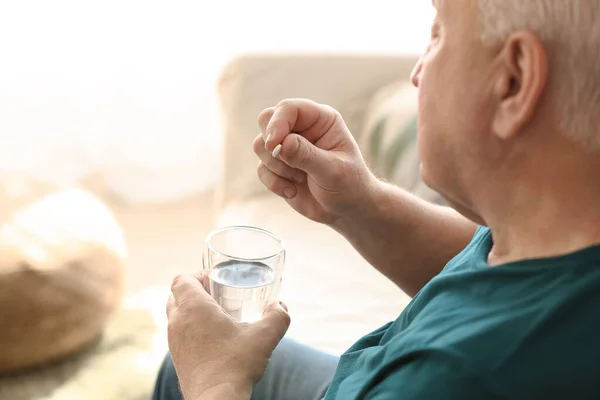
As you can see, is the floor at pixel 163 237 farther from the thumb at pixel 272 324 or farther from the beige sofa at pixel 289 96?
the thumb at pixel 272 324

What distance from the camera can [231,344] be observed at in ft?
2.92

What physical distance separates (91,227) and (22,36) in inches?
30.2

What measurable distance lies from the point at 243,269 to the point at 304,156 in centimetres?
18

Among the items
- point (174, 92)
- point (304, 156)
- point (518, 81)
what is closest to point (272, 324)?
point (304, 156)

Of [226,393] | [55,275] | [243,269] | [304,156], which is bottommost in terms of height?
[55,275]

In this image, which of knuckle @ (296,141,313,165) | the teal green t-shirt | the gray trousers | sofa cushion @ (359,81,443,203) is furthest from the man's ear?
sofa cushion @ (359,81,443,203)

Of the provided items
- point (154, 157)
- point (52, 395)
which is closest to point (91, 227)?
point (52, 395)

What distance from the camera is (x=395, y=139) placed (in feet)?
5.41

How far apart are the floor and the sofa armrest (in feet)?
1.68

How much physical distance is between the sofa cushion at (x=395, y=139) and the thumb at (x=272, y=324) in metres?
0.68

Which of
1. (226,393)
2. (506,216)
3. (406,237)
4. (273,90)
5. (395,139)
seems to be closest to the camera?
(506,216)

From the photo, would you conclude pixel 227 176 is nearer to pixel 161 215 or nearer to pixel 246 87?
pixel 246 87

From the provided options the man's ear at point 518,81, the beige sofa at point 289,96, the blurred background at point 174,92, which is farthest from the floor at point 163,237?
the man's ear at point 518,81

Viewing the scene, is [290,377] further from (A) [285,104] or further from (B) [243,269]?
(A) [285,104]
